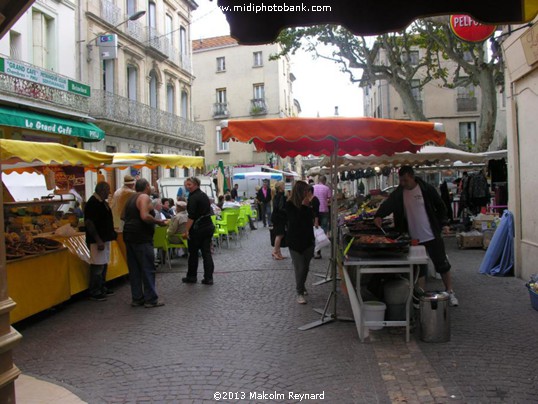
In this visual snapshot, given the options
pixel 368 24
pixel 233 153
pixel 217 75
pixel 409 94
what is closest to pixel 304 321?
pixel 368 24

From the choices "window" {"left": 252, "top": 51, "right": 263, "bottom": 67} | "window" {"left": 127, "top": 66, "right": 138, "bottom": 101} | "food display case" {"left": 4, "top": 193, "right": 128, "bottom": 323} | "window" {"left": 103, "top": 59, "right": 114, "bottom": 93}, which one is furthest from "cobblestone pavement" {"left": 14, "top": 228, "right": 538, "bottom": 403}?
"window" {"left": 252, "top": 51, "right": 263, "bottom": 67}

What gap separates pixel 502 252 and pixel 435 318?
4.14 metres

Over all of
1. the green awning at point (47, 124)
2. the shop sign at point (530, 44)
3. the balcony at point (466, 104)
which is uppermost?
the balcony at point (466, 104)

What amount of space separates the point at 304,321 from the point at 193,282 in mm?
2995

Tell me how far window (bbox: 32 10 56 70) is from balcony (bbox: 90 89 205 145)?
2289mm

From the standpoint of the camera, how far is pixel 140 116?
22188 mm

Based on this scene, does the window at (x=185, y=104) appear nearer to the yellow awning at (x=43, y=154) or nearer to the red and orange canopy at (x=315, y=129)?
the yellow awning at (x=43, y=154)

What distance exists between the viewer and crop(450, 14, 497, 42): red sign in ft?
29.8

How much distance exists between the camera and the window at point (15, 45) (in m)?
14.6

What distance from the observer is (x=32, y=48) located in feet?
51.2

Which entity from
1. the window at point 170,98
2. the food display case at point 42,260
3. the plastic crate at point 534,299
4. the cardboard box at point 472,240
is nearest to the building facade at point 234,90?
the window at point 170,98

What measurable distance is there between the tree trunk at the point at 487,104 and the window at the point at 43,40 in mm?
14087

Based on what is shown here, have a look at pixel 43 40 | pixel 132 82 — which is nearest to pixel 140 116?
pixel 132 82

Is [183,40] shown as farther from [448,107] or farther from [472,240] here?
[472,240]
